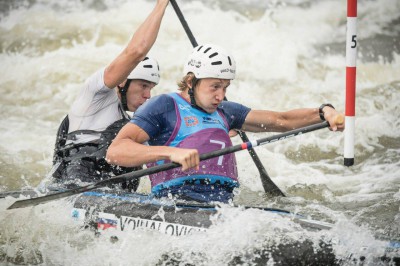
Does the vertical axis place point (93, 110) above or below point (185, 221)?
above

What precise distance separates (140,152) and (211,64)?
86 centimetres

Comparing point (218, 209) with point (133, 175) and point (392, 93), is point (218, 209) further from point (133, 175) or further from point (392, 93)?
point (392, 93)

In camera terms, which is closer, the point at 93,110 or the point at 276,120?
the point at 276,120

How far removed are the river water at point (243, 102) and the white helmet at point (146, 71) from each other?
135 centimetres

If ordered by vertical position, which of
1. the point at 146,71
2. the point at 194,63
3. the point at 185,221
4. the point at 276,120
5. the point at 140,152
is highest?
the point at 146,71

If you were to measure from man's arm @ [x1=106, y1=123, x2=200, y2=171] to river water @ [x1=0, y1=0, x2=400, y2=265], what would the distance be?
0.45 metres

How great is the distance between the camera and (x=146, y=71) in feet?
18.3

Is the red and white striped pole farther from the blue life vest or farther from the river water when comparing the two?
the blue life vest

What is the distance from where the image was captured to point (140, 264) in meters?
4.30

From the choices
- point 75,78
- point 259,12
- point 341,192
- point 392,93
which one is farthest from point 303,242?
point 259,12

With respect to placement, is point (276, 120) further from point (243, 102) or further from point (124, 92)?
point (243, 102)

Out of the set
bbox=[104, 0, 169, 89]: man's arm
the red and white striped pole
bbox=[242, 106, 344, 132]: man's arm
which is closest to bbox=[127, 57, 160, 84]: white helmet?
bbox=[104, 0, 169, 89]: man's arm

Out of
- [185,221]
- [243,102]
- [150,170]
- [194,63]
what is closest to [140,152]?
[150,170]

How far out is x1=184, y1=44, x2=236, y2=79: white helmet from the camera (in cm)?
463
